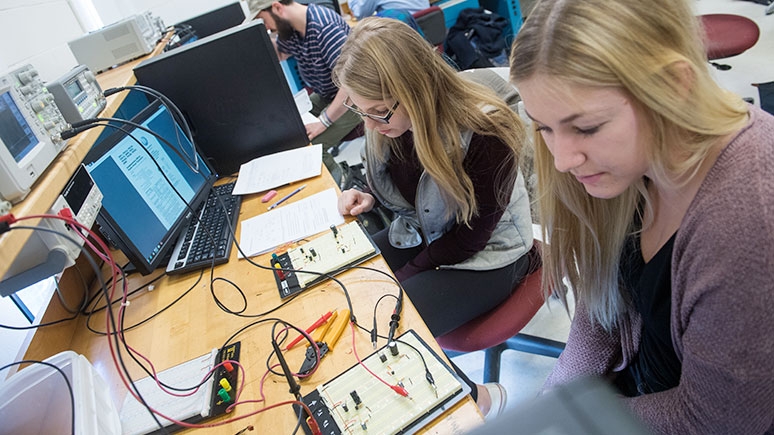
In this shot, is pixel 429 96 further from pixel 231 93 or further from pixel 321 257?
pixel 231 93

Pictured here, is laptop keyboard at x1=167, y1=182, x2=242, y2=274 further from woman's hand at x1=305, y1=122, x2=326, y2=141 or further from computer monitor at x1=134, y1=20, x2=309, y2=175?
woman's hand at x1=305, y1=122, x2=326, y2=141

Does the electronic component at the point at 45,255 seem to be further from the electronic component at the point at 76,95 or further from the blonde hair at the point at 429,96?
the blonde hair at the point at 429,96

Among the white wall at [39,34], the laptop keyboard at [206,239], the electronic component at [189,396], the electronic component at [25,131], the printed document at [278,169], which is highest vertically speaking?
the white wall at [39,34]

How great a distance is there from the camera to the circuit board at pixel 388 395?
0.71m

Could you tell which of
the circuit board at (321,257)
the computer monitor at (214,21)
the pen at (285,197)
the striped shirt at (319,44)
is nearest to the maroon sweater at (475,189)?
the circuit board at (321,257)

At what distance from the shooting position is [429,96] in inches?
43.1

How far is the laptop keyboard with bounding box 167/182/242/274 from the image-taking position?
125 cm

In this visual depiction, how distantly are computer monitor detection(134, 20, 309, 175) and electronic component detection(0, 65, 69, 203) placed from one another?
0.73m

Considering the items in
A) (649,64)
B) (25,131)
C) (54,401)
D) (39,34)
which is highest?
(39,34)

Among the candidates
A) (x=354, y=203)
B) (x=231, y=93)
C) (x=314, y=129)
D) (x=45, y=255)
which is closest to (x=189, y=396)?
(x=45, y=255)

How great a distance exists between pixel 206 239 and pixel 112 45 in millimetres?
1079

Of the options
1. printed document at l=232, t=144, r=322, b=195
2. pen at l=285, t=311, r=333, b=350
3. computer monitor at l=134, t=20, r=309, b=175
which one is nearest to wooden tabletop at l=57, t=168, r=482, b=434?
pen at l=285, t=311, r=333, b=350

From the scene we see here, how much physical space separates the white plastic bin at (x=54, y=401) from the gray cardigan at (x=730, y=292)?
0.92 meters

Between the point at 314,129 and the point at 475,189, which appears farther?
the point at 314,129
